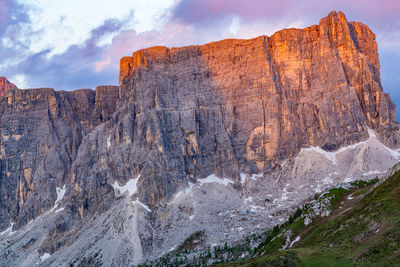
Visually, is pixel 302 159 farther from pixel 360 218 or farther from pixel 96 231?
pixel 360 218

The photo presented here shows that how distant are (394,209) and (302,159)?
387 ft

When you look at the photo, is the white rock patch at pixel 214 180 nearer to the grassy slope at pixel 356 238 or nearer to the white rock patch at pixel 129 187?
the white rock patch at pixel 129 187

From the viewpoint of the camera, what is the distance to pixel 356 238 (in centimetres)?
7394

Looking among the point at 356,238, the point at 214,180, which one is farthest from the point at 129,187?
the point at 356,238

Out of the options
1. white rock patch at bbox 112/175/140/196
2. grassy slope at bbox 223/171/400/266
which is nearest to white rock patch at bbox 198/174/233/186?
white rock patch at bbox 112/175/140/196

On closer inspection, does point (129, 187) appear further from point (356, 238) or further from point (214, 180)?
point (356, 238)

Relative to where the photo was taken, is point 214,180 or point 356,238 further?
point 214,180

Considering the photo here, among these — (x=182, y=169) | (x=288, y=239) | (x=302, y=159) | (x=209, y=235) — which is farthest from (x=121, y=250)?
(x=302, y=159)

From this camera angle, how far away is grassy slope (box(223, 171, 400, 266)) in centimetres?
6450

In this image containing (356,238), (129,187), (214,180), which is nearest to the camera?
(356,238)

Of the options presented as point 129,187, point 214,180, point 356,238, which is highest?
point 129,187

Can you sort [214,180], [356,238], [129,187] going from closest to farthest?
[356,238] → [129,187] → [214,180]

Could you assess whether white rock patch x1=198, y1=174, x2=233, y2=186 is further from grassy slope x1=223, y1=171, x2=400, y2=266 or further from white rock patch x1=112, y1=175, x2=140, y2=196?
grassy slope x1=223, y1=171, x2=400, y2=266

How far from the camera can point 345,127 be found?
194 meters
